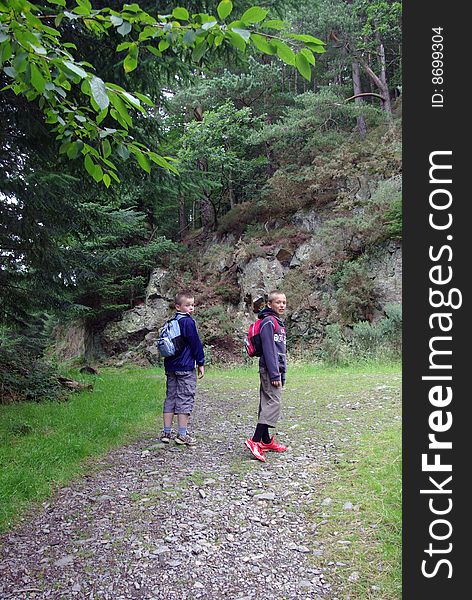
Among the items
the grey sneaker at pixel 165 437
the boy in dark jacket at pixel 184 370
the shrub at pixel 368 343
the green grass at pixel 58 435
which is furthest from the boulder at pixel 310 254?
the grey sneaker at pixel 165 437

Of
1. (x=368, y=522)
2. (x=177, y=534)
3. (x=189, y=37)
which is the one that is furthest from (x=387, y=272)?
(x=189, y=37)

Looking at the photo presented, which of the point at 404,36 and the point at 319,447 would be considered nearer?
the point at 404,36

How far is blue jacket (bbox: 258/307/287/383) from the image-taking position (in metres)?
4.83

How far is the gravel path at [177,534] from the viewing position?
2.65 meters

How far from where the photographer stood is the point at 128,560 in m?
2.92

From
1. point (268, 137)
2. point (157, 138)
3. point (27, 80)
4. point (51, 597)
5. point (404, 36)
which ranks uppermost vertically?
point (268, 137)

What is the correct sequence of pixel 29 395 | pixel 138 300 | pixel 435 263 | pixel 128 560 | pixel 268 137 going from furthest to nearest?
1. pixel 138 300
2. pixel 268 137
3. pixel 29 395
4. pixel 128 560
5. pixel 435 263

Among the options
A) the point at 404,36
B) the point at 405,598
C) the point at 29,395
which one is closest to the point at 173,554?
the point at 405,598

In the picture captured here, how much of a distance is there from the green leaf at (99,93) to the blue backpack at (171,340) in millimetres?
3904

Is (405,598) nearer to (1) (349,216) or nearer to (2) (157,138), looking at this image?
(2) (157,138)

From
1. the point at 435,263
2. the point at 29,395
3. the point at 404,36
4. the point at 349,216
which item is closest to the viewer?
the point at 435,263

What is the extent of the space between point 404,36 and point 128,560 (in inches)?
151

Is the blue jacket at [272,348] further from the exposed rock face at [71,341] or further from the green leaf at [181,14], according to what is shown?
the exposed rock face at [71,341]

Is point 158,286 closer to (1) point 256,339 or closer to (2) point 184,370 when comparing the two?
(2) point 184,370
